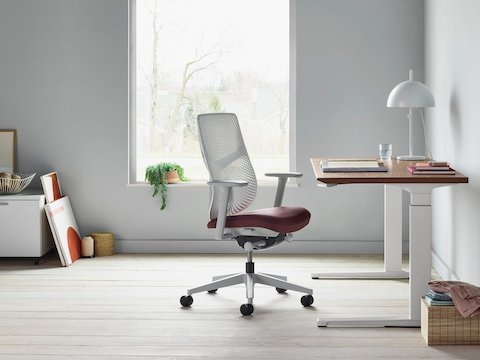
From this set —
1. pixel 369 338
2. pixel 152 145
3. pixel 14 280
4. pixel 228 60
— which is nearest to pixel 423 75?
pixel 228 60

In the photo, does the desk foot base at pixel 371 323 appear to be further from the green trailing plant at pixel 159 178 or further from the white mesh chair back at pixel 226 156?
the green trailing plant at pixel 159 178

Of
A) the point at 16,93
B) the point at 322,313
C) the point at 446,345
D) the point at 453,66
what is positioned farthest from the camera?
the point at 16,93

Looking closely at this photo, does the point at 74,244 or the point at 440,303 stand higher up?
the point at 74,244

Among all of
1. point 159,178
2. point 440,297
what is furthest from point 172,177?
point 440,297

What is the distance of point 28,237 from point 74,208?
633 mm

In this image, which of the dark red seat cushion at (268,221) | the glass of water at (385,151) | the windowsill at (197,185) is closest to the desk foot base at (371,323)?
the dark red seat cushion at (268,221)

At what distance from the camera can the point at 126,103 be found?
668cm

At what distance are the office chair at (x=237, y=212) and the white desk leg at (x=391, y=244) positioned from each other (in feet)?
2.00

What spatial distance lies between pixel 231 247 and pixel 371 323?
2.36 m

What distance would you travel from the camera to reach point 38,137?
265 inches

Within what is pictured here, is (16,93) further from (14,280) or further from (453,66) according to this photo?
(453,66)

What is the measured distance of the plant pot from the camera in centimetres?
674

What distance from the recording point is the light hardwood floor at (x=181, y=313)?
13.4ft

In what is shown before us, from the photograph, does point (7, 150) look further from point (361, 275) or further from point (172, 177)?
point (361, 275)
